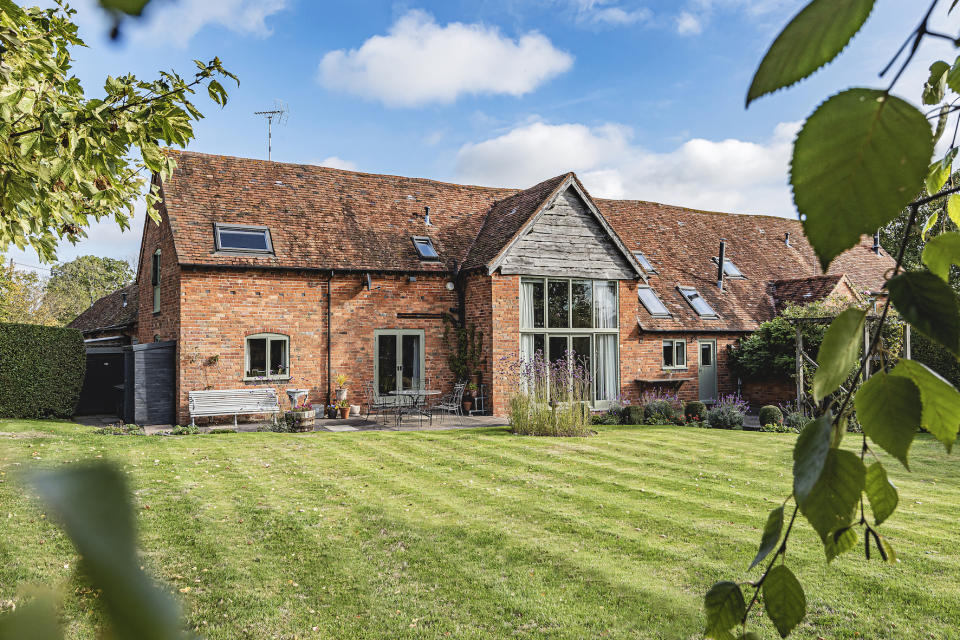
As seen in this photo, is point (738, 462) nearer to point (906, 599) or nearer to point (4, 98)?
point (906, 599)

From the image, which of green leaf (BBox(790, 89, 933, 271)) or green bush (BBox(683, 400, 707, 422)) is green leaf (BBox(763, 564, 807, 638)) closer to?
green leaf (BBox(790, 89, 933, 271))

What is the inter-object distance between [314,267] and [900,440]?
18419mm

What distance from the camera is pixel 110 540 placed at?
262 mm

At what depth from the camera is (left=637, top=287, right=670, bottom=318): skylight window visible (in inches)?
837

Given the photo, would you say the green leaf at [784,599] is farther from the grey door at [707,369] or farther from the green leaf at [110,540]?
the grey door at [707,369]

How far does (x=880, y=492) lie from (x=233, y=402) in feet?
56.3

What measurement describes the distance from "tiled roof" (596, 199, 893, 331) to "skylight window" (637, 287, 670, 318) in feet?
0.77

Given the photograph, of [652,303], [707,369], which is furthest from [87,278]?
[707,369]

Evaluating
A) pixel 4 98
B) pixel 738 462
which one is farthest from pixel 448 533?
pixel 738 462

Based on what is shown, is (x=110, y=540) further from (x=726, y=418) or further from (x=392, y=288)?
(x=392, y=288)

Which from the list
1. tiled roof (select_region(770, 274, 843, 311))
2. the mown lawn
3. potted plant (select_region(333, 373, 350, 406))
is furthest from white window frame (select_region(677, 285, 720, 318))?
potted plant (select_region(333, 373, 350, 406))

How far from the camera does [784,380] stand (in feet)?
70.1

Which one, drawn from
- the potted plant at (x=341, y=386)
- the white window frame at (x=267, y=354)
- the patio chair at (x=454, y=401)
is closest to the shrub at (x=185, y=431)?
the white window frame at (x=267, y=354)

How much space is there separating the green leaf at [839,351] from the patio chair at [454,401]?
17.2 meters
